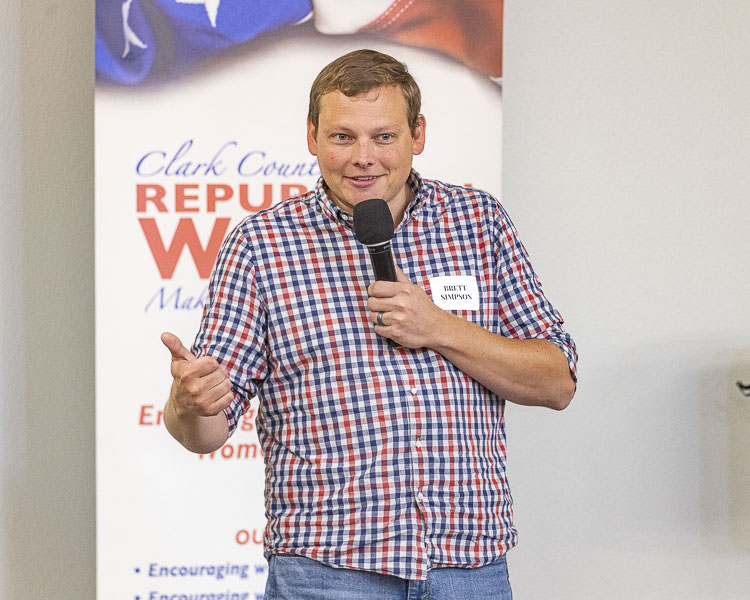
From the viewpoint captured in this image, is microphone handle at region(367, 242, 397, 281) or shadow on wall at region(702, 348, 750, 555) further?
shadow on wall at region(702, 348, 750, 555)

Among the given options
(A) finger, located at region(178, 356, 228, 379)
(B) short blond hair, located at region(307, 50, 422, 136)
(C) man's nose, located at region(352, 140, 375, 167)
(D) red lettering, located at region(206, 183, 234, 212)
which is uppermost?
(B) short blond hair, located at region(307, 50, 422, 136)

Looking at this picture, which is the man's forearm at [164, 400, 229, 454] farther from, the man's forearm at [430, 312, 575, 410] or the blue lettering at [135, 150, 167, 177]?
the blue lettering at [135, 150, 167, 177]

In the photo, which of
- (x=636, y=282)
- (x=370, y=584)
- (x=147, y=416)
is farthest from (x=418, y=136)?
(x=636, y=282)

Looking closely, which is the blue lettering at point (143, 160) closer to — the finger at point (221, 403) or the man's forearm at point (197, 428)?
the man's forearm at point (197, 428)

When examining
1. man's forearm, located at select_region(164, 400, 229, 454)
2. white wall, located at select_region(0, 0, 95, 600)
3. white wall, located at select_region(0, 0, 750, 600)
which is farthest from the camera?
white wall, located at select_region(0, 0, 750, 600)

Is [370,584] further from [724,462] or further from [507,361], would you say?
[724,462]

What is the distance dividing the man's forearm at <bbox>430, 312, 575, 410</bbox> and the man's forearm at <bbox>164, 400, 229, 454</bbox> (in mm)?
356

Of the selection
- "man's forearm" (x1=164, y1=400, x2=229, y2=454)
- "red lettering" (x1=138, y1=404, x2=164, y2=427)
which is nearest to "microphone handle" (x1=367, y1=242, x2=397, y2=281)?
"man's forearm" (x1=164, y1=400, x2=229, y2=454)

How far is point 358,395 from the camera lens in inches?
58.7

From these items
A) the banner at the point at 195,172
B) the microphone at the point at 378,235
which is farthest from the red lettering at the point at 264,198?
the microphone at the point at 378,235

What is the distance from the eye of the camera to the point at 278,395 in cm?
153

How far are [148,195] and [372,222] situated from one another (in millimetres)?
1329

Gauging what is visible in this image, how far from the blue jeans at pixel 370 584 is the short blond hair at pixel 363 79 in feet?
2.40

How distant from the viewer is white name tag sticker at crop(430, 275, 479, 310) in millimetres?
1575
